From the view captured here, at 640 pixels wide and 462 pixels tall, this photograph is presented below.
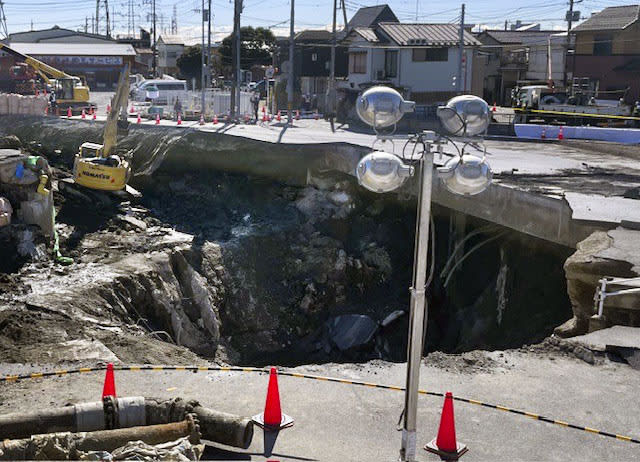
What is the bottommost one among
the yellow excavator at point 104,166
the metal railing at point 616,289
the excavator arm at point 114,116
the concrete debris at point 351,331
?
the concrete debris at point 351,331

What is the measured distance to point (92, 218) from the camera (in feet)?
73.3

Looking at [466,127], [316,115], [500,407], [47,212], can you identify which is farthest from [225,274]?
[316,115]

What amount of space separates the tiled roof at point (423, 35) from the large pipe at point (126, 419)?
132ft

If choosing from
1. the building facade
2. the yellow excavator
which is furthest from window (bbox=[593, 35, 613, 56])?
the building facade

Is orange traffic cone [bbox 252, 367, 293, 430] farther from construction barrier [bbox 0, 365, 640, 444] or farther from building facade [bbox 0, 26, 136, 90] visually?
building facade [bbox 0, 26, 136, 90]

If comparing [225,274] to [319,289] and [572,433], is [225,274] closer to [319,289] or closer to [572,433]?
[319,289]

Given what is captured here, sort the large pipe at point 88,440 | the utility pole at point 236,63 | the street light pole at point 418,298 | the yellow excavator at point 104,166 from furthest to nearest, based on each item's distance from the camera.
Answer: the utility pole at point 236,63
the yellow excavator at point 104,166
the large pipe at point 88,440
the street light pole at point 418,298

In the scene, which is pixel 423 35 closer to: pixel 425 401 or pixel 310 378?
pixel 310 378

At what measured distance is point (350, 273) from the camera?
21.6 meters

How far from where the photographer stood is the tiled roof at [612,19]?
4654cm

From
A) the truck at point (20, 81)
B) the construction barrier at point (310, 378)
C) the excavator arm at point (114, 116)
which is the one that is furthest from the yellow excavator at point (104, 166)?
the truck at point (20, 81)

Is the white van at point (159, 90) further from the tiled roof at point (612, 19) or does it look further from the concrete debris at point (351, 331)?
the concrete debris at point (351, 331)

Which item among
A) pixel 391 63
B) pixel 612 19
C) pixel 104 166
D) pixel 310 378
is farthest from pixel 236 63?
pixel 310 378

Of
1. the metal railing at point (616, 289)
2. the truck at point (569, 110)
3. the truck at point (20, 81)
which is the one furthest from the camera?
Result: the truck at point (20, 81)
